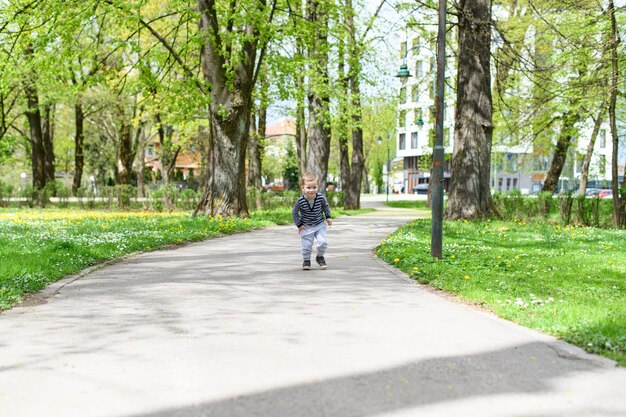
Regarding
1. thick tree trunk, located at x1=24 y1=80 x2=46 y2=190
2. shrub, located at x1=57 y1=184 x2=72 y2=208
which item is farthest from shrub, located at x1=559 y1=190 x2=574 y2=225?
thick tree trunk, located at x1=24 y1=80 x2=46 y2=190

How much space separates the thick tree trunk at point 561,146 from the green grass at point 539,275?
13.6 m

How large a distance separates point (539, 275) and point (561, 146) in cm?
2360

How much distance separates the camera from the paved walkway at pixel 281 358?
3617mm

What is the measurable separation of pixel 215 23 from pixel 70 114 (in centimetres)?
3602

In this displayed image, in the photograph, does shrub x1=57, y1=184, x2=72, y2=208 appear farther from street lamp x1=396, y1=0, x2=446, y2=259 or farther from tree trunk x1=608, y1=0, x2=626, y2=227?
street lamp x1=396, y1=0, x2=446, y2=259

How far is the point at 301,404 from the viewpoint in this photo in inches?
141

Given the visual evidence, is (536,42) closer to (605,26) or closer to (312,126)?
(605,26)

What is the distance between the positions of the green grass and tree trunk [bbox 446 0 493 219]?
120 inches

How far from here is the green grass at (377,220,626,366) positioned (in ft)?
18.3

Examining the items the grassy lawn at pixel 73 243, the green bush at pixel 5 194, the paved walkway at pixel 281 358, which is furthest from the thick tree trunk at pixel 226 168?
the green bush at pixel 5 194

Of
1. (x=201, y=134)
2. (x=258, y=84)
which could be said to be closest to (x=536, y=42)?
(x=258, y=84)

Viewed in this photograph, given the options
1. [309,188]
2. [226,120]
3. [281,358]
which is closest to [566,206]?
[226,120]

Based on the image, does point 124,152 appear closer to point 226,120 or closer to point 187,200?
point 187,200

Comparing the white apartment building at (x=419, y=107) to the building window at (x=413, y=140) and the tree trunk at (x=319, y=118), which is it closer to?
the building window at (x=413, y=140)
